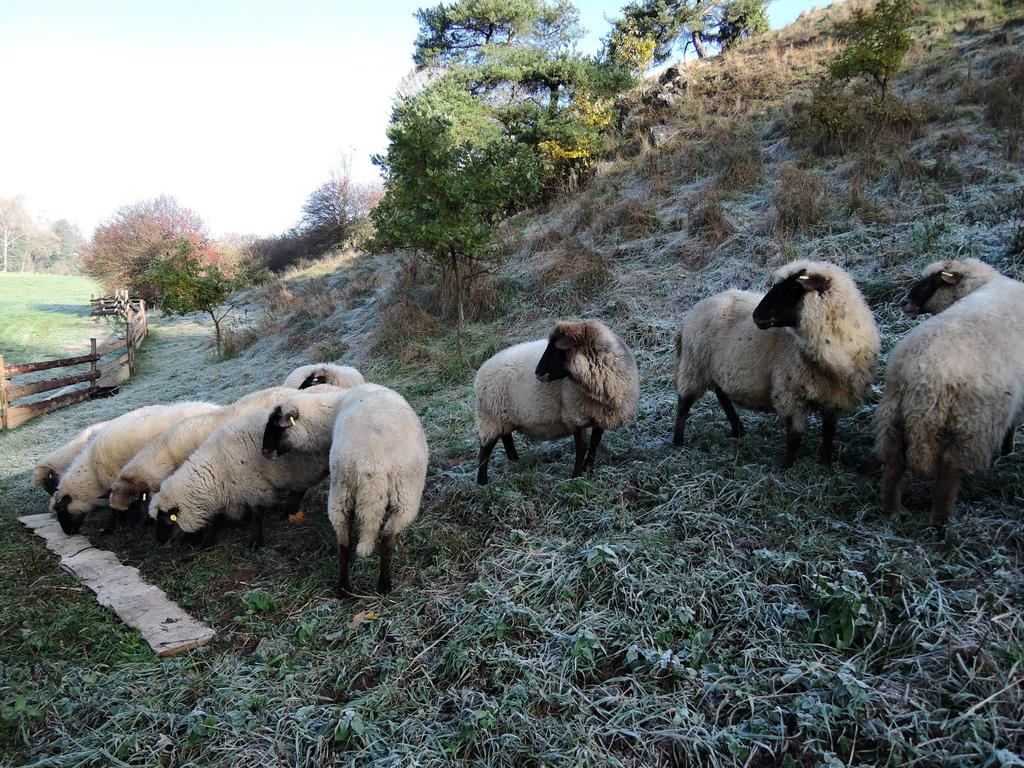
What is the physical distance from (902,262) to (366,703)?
8.19 m

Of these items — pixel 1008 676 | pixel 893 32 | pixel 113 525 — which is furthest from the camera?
pixel 893 32

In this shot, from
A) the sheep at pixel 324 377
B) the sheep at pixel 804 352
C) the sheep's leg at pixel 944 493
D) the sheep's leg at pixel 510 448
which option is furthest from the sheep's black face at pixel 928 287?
the sheep at pixel 324 377

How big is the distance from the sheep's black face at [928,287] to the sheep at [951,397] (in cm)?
75

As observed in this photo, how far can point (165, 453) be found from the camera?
19.8 feet

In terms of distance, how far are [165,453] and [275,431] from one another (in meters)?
1.99

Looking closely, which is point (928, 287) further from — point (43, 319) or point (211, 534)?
point (43, 319)

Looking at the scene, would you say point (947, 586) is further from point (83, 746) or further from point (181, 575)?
point (181, 575)

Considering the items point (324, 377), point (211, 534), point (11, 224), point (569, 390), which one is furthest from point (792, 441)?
point (11, 224)

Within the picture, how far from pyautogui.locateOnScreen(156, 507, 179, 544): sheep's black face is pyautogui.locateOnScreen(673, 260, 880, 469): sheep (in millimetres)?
5485

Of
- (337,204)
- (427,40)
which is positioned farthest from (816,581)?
(337,204)

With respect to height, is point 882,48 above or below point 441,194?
above

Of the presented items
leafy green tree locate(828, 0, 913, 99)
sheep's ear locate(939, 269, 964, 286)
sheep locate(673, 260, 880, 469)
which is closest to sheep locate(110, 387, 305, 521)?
sheep locate(673, 260, 880, 469)

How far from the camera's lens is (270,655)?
353cm

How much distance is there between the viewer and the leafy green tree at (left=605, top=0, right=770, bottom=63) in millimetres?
25297
